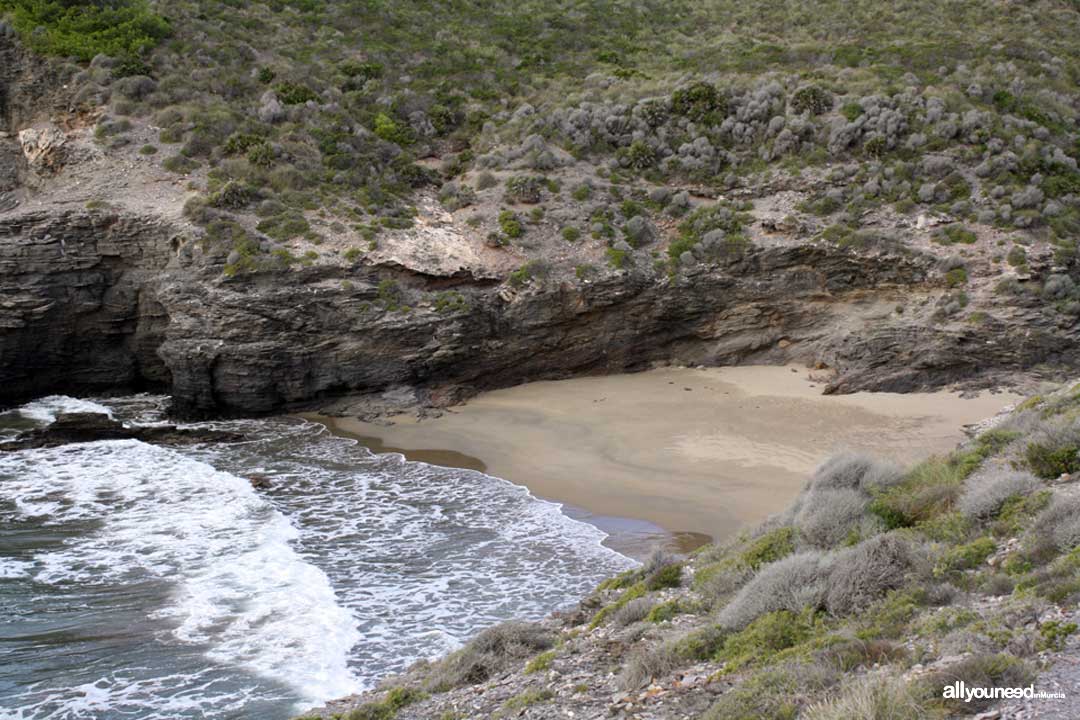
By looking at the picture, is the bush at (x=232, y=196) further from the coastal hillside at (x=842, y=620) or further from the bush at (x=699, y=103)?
the coastal hillside at (x=842, y=620)

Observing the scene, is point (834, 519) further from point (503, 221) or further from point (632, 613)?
point (503, 221)

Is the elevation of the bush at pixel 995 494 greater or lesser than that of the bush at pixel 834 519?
greater

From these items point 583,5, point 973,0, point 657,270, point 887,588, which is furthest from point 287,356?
point 973,0

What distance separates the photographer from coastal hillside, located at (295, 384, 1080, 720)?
5848 mm

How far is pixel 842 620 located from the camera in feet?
24.3

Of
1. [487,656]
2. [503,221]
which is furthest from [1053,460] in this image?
[503,221]

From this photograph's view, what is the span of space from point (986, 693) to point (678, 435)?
565 inches

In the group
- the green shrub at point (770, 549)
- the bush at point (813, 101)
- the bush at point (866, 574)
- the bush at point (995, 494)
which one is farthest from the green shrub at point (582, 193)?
the bush at point (866, 574)

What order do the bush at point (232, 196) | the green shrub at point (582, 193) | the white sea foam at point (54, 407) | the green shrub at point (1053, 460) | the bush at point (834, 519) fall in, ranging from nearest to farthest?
the green shrub at point (1053, 460) < the bush at point (834, 519) < the white sea foam at point (54, 407) < the bush at point (232, 196) < the green shrub at point (582, 193)

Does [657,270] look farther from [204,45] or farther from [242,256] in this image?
[204,45]

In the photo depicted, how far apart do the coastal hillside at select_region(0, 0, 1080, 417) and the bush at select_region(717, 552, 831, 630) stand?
14.5 metres

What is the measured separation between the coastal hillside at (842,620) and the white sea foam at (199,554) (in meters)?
2.02

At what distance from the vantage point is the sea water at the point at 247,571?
1016cm

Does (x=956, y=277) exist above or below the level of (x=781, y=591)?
above
